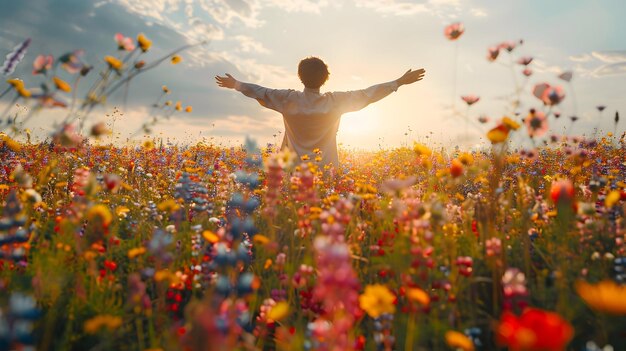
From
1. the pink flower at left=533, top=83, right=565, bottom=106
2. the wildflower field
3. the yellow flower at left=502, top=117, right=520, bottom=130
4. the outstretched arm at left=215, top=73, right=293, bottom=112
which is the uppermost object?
the outstretched arm at left=215, top=73, right=293, bottom=112

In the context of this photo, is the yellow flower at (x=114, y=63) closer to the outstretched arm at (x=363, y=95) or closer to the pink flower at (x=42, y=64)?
the pink flower at (x=42, y=64)

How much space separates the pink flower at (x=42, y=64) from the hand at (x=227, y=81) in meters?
4.25

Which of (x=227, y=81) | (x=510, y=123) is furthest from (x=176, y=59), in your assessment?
(x=227, y=81)

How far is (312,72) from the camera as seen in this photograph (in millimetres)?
6727

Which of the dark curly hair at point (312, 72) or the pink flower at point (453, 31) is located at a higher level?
the dark curly hair at point (312, 72)

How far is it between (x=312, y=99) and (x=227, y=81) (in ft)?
4.42

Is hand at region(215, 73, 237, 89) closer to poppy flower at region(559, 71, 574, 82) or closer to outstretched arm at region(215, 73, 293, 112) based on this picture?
outstretched arm at region(215, 73, 293, 112)

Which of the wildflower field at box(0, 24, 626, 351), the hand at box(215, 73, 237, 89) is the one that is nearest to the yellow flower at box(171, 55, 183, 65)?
the wildflower field at box(0, 24, 626, 351)

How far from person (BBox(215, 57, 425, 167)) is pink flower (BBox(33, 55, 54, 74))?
4.25 meters

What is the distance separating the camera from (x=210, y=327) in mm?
858

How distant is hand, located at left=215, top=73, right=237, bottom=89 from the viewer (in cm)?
665

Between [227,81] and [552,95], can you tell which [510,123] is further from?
[227,81]

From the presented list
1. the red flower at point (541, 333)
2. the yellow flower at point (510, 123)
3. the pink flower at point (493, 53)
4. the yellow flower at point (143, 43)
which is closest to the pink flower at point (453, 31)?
the pink flower at point (493, 53)

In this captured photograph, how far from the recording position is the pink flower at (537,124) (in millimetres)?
2547
